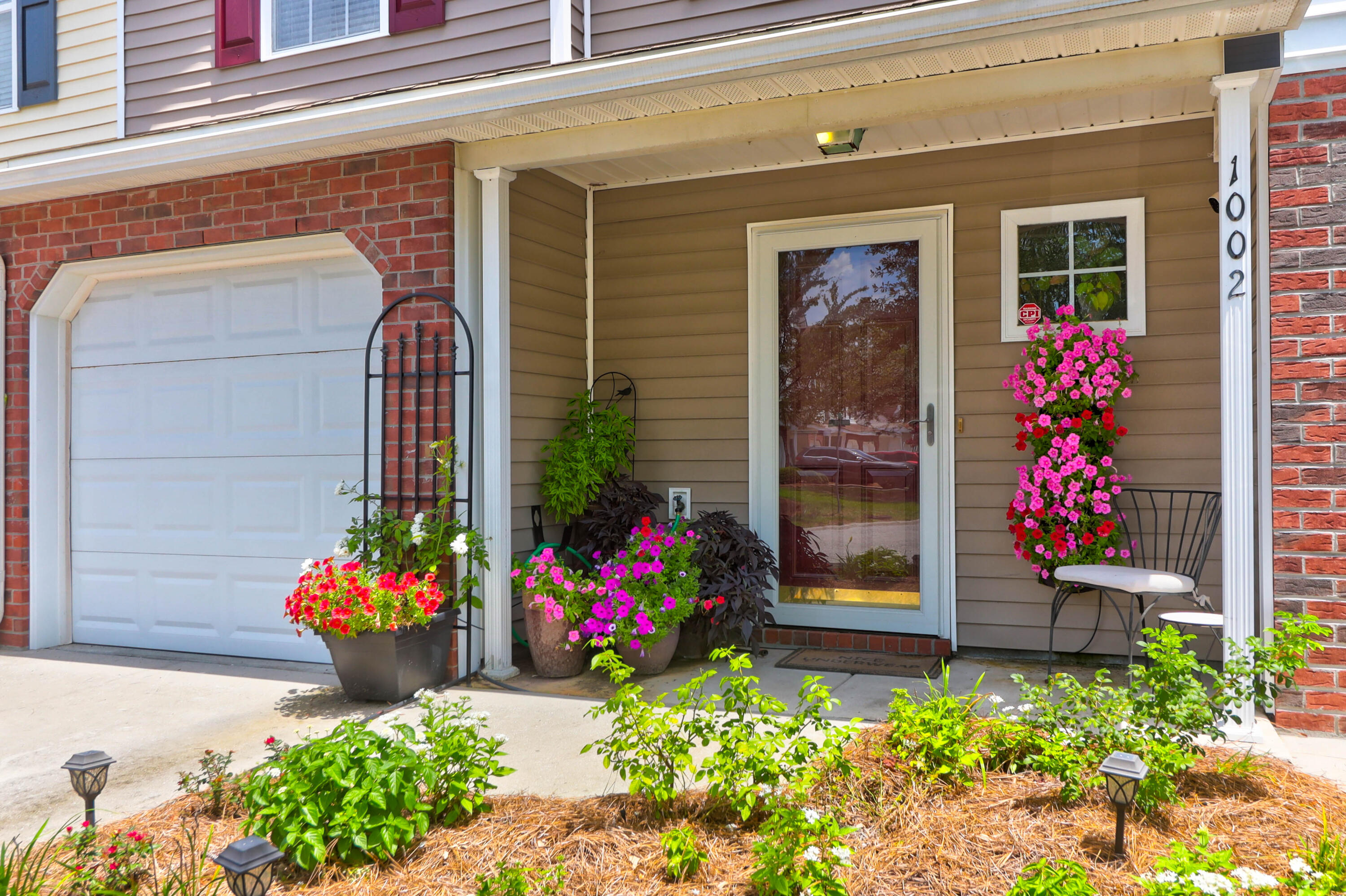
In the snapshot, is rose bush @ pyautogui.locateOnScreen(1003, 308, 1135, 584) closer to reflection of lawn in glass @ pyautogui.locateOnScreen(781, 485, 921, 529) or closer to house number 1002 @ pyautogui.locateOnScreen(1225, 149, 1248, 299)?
reflection of lawn in glass @ pyautogui.locateOnScreen(781, 485, 921, 529)

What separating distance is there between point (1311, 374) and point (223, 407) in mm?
4911

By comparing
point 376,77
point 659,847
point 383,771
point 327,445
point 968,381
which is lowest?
point 659,847

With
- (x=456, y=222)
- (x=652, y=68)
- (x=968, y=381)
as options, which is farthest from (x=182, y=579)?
(x=968, y=381)

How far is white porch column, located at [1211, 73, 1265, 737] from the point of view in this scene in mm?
3244

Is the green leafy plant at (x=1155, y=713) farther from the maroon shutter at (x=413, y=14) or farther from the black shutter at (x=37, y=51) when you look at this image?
the black shutter at (x=37, y=51)

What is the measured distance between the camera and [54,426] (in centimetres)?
548

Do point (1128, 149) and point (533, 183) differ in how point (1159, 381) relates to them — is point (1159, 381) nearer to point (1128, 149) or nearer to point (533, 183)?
point (1128, 149)

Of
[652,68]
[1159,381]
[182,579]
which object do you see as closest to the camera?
[652,68]

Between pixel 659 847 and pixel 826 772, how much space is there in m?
0.52

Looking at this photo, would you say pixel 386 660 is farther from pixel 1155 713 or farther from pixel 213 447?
pixel 1155 713

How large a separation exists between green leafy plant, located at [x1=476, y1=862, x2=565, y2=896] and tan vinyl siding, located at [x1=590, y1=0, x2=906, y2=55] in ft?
9.99

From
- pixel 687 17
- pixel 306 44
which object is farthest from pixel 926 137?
pixel 306 44

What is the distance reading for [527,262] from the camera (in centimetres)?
482

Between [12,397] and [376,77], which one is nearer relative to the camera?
[376,77]
